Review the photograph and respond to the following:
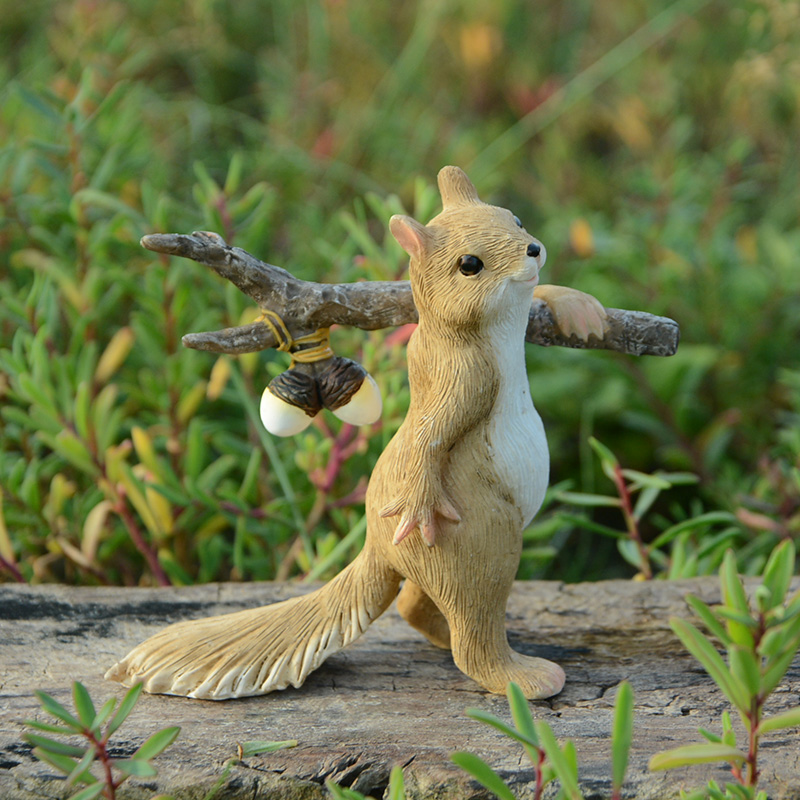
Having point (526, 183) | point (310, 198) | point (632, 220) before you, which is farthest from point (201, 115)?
point (632, 220)

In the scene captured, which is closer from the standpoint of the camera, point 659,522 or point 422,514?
point 422,514

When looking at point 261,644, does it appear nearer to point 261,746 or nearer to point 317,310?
point 261,746

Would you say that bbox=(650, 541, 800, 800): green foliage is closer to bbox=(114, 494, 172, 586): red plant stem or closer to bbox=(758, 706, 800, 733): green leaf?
bbox=(758, 706, 800, 733): green leaf

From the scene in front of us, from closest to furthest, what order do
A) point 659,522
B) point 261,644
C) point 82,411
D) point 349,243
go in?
point 261,644 → point 82,411 → point 659,522 → point 349,243

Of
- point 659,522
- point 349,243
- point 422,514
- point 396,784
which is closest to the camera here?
point 396,784

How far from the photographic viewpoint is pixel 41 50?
3.01 m

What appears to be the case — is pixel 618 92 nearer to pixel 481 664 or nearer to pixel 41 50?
pixel 41 50

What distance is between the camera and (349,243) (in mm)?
1844

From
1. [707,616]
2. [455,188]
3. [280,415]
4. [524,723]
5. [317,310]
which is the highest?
[455,188]

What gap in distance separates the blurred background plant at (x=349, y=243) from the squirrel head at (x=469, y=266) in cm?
44

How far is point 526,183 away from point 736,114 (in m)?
0.76

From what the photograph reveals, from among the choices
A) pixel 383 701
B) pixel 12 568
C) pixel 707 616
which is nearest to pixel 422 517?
pixel 383 701

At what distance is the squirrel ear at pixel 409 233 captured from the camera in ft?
3.40

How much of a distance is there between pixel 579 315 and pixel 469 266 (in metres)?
0.19
